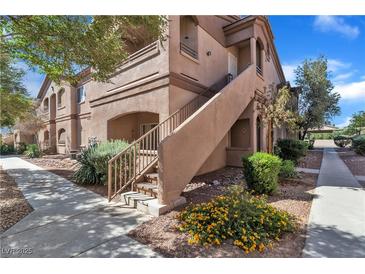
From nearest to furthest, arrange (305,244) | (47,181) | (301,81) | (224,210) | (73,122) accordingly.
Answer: (305,244) < (224,210) < (47,181) < (73,122) < (301,81)

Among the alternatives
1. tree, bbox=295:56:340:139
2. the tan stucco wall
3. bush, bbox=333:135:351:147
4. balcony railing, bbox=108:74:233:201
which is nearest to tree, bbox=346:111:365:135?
bush, bbox=333:135:351:147

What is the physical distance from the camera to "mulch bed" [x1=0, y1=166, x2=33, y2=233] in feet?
14.7

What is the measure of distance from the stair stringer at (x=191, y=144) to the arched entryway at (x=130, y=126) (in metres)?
4.54

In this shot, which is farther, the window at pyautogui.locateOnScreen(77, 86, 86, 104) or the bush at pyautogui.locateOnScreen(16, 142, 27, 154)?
the bush at pyautogui.locateOnScreen(16, 142, 27, 154)

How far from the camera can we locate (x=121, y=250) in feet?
11.0

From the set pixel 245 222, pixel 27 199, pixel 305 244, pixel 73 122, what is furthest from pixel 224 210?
pixel 73 122

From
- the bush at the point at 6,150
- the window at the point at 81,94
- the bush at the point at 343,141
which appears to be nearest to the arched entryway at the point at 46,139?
the bush at the point at 6,150

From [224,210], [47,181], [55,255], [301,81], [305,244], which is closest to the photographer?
[55,255]

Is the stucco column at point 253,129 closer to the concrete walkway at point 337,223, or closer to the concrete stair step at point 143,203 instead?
the concrete walkway at point 337,223

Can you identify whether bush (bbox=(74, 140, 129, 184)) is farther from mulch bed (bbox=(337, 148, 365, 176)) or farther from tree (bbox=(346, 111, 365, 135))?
tree (bbox=(346, 111, 365, 135))

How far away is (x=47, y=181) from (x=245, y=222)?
8.04 m

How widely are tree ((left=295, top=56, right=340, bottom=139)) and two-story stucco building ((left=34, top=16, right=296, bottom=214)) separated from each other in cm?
974

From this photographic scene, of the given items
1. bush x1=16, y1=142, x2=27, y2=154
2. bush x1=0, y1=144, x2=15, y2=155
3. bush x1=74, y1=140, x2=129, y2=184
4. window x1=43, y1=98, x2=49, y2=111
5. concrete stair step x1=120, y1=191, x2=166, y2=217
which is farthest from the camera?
bush x1=0, y1=144, x2=15, y2=155
